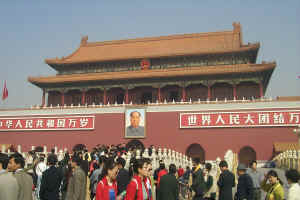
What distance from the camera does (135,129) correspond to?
74.8 feet

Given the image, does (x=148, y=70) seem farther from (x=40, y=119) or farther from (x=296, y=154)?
(x=296, y=154)

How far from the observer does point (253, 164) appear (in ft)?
23.9

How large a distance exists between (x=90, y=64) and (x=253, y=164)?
2295 centimetres

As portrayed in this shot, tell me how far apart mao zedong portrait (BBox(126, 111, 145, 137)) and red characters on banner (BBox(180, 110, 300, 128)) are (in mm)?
2886

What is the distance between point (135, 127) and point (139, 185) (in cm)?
1820

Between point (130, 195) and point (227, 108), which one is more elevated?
point (227, 108)

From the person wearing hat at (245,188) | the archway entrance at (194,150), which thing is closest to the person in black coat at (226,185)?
the person wearing hat at (245,188)

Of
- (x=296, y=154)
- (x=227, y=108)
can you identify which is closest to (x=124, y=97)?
(x=227, y=108)

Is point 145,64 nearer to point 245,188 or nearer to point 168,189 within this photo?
point 245,188

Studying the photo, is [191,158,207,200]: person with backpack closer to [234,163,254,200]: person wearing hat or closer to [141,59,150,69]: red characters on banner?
[234,163,254,200]: person wearing hat

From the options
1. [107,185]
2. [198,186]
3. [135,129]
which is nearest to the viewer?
[107,185]

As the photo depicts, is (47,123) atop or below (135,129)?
atop

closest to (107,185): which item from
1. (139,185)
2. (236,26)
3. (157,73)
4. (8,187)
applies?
(139,185)

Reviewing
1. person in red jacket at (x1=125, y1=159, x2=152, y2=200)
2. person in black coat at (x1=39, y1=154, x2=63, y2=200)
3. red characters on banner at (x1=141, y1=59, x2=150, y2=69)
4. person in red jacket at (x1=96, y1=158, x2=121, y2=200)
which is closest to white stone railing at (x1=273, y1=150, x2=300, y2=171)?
person in red jacket at (x1=125, y1=159, x2=152, y2=200)
